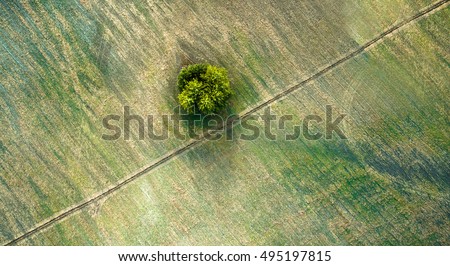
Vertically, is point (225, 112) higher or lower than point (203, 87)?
lower

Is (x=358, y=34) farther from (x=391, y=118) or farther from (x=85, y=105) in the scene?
(x=85, y=105)

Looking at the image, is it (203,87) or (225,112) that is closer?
(203,87)

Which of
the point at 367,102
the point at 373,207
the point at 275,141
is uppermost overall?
the point at 275,141
